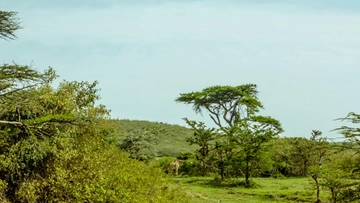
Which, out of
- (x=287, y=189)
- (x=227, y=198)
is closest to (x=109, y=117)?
(x=227, y=198)

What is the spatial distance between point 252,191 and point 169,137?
30471mm

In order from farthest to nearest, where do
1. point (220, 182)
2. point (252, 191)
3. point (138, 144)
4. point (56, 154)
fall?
point (138, 144), point (220, 182), point (252, 191), point (56, 154)

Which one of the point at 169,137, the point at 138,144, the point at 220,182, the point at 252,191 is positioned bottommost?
the point at 252,191

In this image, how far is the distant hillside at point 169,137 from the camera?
4631 cm

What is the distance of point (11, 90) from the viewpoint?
16.9 m

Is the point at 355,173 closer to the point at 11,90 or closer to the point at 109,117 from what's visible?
the point at 109,117

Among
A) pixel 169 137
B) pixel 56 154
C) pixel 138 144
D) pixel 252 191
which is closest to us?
pixel 56 154

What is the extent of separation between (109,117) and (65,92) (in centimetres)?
192

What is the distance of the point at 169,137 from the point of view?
55625 millimetres

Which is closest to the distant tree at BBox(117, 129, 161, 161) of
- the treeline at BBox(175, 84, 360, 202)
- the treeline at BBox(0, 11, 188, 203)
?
the treeline at BBox(175, 84, 360, 202)

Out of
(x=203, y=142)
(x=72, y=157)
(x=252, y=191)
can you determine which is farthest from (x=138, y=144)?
(x=72, y=157)

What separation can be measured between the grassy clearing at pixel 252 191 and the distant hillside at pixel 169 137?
1265 cm

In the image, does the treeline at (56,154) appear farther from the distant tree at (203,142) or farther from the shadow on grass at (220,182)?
the distant tree at (203,142)

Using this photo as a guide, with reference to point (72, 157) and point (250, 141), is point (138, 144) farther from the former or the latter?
point (72, 157)
